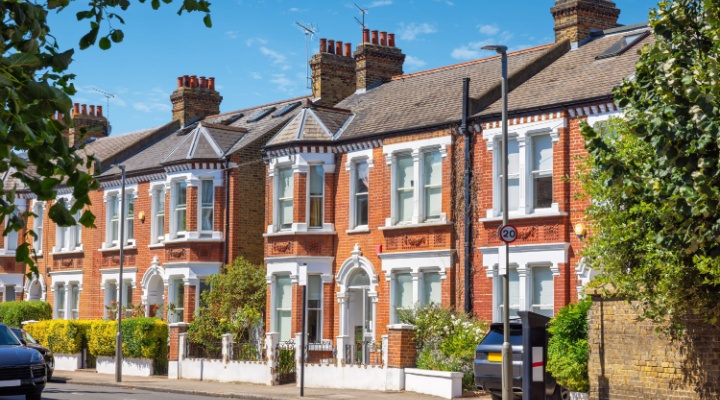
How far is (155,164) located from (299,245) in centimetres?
967

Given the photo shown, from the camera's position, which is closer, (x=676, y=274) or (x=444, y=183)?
(x=676, y=274)

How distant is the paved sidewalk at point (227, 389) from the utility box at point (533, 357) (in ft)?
21.2

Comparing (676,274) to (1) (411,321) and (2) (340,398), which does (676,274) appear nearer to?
(2) (340,398)

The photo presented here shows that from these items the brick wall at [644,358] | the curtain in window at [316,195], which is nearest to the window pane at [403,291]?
the curtain in window at [316,195]

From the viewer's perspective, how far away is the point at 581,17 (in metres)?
32.1

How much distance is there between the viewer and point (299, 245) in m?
33.2

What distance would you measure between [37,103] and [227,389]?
22591 mm

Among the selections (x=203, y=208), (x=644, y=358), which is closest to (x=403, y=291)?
(x=203, y=208)

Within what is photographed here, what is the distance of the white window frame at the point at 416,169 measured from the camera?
99.2ft

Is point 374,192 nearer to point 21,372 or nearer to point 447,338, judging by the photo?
point 447,338

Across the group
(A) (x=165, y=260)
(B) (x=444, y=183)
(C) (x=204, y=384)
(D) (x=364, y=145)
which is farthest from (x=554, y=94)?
(A) (x=165, y=260)

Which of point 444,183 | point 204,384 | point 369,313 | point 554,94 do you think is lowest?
point 204,384

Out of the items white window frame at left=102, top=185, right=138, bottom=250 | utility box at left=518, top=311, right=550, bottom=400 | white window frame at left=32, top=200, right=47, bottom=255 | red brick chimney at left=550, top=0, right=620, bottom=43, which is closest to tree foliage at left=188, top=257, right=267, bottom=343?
white window frame at left=102, top=185, right=138, bottom=250

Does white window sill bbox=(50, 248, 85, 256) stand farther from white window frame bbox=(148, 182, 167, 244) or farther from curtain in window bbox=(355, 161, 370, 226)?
curtain in window bbox=(355, 161, 370, 226)
